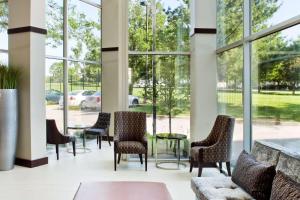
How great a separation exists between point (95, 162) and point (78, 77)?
315 centimetres

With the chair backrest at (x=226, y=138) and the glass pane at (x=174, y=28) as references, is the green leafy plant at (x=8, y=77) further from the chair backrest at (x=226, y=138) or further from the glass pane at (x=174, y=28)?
the chair backrest at (x=226, y=138)

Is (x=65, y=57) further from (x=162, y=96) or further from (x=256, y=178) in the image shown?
(x=256, y=178)

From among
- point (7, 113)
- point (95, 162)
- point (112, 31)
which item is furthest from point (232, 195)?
point (112, 31)

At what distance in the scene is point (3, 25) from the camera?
273 inches

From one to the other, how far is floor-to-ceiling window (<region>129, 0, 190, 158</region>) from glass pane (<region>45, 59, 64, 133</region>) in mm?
2350

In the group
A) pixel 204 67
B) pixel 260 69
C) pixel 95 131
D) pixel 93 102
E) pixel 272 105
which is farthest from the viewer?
pixel 93 102

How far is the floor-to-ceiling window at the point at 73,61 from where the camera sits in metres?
7.99

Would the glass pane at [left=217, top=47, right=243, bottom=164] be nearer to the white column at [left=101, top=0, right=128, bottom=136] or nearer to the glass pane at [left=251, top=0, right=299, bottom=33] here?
the glass pane at [left=251, top=0, right=299, bottom=33]

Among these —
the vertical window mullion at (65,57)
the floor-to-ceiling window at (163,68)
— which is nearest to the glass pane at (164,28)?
the floor-to-ceiling window at (163,68)

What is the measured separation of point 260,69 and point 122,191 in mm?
2626

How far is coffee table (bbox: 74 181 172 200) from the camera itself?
3.30 meters

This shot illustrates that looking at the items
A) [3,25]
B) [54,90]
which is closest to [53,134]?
[54,90]

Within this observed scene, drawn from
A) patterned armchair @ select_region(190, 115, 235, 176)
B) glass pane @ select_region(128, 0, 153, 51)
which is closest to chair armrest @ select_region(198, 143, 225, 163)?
patterned armchair @ select_region(190, 115, 235, 176)

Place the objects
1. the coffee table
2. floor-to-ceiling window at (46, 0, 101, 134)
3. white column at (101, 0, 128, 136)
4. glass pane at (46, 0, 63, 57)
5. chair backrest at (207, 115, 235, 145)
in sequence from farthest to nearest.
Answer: white column at (101, 0, 128, 136)
floor-to-ceiling window at (46, 0, 101, 134)
glass pane at (46, 0, 63, 57)
chair backrest at (207, 115, 235, 145)
the coffee table
